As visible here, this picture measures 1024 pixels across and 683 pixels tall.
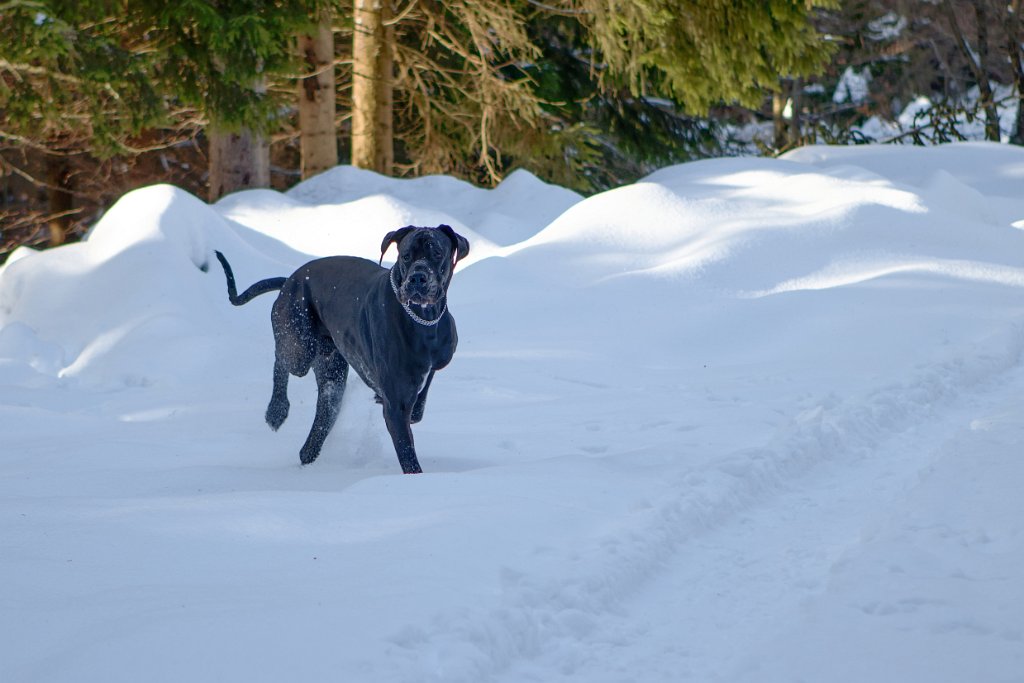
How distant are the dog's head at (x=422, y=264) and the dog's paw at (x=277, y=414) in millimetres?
1959

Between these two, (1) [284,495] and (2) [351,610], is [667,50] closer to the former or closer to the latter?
(1) [284,495]

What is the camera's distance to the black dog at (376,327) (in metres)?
5.12

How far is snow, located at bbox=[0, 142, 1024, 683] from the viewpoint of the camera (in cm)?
328

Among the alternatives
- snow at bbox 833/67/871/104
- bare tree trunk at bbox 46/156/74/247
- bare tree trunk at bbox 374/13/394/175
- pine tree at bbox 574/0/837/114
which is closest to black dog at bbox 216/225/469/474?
pine tree at bbox 574/0/837/114

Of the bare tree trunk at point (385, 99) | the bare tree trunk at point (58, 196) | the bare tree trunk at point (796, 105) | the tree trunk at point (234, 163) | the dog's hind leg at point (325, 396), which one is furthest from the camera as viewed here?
the bare tree trunk at point (796, 105)

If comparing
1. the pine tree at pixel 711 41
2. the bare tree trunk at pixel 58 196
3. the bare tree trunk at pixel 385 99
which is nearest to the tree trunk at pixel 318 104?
the bare tree trunk at pixel 385 99

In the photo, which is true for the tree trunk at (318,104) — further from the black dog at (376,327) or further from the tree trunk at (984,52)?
the tree trunk at (984,52)

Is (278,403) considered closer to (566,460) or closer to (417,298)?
(417,298)

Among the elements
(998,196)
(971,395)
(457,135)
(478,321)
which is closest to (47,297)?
(478,321)

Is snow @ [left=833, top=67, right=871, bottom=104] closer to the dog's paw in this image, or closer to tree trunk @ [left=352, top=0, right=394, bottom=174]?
tree trunk @ [left=352, top=0, right=394, bottom=174]

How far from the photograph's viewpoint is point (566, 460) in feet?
17.4

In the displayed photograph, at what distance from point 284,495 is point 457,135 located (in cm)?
1489

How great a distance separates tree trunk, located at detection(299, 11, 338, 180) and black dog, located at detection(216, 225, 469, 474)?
9.94 meters

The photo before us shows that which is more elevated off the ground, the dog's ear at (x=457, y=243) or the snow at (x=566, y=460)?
the dog's ear at (x=457, y=243)
